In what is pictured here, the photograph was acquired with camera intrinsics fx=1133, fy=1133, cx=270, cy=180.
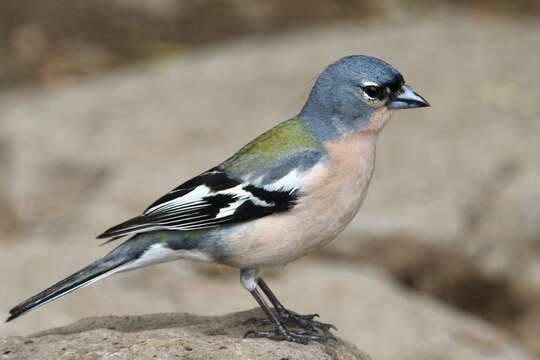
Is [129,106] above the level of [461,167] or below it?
above

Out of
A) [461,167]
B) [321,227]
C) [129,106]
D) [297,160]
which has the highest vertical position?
[129,106]

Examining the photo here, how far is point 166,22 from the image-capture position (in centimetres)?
1680

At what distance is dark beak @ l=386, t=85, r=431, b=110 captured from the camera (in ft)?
20.3

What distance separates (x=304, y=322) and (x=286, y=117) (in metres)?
5.43

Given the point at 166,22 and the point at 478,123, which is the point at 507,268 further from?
the point at 166,22

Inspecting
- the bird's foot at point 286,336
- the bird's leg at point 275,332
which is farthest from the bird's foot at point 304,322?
the bird's foot at point 286,336

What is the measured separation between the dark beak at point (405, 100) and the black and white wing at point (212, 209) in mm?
807

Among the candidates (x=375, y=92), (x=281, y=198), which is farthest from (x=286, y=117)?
(x=281, y=198)

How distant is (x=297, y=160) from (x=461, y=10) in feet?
35.7

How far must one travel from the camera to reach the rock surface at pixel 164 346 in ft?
17.8

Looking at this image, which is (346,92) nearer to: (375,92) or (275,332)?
(375,92)

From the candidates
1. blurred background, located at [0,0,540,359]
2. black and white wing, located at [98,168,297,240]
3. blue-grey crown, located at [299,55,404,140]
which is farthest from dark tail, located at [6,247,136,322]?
blurred background, located at [0,0,540,359]

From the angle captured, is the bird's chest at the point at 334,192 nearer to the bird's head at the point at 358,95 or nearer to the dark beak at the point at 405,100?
the bird's head at the point at 358,95

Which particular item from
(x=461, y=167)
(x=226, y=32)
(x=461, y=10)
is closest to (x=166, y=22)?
(x=226, y=32)
